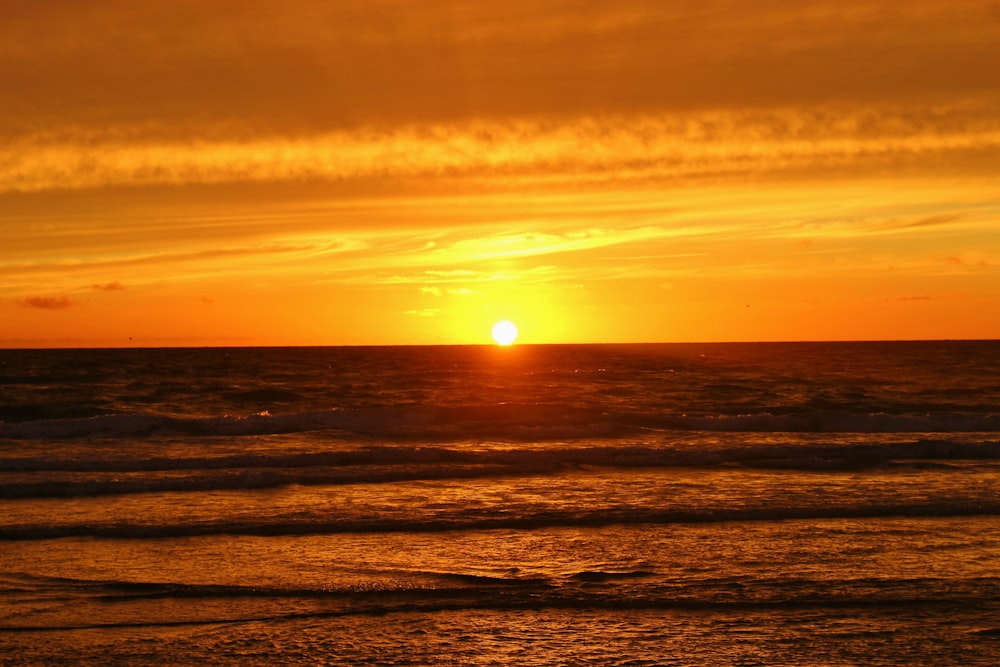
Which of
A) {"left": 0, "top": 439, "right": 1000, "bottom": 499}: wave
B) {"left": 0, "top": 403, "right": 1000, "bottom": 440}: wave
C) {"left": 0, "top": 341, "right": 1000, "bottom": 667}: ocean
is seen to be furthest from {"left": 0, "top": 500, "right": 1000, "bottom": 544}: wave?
{"left": 0, "top": 403, "right": 1000, "bottom": 440}: wave

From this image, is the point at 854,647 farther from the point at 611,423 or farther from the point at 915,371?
the point at 915,371

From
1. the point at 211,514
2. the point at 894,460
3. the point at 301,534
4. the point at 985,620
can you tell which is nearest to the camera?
the point at 985,620

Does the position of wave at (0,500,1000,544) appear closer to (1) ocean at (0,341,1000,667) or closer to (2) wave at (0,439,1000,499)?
(1) ocean at (0,341,1000,667)

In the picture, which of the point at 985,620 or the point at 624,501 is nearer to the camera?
the point at 985,620

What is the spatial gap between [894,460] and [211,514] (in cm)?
1536

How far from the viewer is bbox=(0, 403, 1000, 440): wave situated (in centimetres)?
2847

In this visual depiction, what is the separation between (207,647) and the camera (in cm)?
874

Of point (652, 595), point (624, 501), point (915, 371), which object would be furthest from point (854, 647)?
point (915, 371)

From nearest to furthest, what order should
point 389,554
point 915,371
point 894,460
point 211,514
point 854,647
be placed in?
point 854,647, point 389,554, point 211,514, point 894,460, point 915,371

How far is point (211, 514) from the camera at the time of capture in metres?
15.3

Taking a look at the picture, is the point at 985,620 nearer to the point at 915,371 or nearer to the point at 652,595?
the point at 652,595

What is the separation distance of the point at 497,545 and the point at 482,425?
58.3ft

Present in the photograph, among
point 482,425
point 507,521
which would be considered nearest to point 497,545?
point 507,521

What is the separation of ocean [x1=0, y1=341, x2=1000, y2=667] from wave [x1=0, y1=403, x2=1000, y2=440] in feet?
0.88
